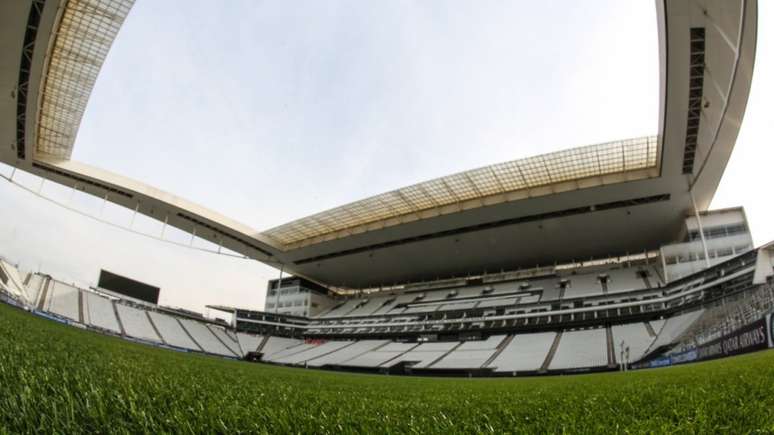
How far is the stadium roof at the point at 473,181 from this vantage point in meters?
18.3

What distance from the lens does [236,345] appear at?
4494cm

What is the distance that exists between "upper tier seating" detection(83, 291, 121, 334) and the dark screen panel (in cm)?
244

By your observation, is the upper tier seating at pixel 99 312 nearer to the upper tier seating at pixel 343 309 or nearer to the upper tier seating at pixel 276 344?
the upper tier seating at pixel 276 344

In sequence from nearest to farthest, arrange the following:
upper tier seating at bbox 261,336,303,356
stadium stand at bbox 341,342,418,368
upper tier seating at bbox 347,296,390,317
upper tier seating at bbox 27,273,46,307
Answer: stadium stand at bbox 341,342,418,368
upper tier seating at bbox 27,273,46,307
upper tier seating at bbox 261,336,303,356
upper tier seating at bbox 347,296,390,317

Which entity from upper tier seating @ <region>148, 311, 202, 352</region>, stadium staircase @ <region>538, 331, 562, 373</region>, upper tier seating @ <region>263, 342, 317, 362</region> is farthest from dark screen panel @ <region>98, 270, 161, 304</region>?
stadium staircase @ <region>538, 331, 562, 373</region>

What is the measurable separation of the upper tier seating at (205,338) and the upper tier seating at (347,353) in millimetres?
11421

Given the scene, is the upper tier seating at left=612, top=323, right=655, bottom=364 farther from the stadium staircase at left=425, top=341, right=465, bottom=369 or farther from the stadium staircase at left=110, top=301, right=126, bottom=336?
the stadium staircase at left=110, top=301, right=126, bottom=336

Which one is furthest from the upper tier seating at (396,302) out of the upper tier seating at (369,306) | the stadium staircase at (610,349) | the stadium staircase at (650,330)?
the stadium staircase at (650,330)

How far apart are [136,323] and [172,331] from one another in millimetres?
3631

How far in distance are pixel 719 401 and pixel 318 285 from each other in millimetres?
58494

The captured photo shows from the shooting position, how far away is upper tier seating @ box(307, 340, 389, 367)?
3612cm

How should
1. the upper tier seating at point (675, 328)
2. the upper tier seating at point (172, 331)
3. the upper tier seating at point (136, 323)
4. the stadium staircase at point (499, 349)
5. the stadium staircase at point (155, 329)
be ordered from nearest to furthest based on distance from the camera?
the upper tier seating at point (675, 328), the stadium staircase at point (499, 349), the upper tier seating at point (136, 323), the stadium staircase at point (155, 329), the upper tier seating at point (172, 331)

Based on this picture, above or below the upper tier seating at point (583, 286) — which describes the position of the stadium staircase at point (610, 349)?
below

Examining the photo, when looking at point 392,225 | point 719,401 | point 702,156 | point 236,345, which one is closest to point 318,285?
point 236,345
